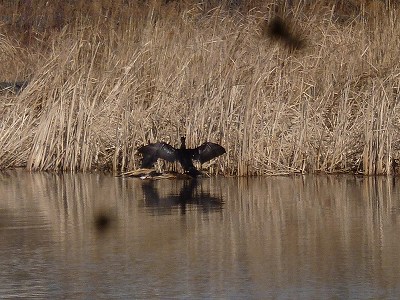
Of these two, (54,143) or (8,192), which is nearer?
(8,192)

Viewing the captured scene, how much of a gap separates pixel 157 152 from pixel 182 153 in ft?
0.87

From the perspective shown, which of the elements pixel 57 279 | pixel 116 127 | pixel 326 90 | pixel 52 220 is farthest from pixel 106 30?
pixel 57 279

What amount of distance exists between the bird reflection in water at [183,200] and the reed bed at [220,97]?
1.13m

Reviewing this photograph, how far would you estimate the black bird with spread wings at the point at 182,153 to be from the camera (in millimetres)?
11164

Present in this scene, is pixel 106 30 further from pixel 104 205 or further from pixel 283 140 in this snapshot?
pixel 104 205

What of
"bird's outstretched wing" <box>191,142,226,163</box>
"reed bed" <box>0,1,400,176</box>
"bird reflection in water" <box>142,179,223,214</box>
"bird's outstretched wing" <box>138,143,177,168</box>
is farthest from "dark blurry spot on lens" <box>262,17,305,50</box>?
"bird reflection in water" <box>142,179,223,214</box>

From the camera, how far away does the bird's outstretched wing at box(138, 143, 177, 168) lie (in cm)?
1126

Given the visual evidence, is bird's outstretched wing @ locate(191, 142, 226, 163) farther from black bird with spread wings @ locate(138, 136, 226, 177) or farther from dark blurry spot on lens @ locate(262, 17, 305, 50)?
dark blurry spot on lens @ locate(262, 17, 305, 50)

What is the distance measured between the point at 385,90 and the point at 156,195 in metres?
2.86

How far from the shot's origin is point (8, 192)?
10680 millimetres

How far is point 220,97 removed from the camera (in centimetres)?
1178

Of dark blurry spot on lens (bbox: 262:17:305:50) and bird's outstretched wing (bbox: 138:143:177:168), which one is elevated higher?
dark blurry spot on lens (bbox: 262:17:305:50)

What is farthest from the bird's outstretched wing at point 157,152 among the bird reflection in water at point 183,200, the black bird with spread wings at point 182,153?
the bird reflection in water at point 183,200

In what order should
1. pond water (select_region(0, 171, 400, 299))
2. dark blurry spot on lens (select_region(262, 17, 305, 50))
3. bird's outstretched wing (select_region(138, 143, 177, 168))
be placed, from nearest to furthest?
pond water (select_region(0, 171, 400, 299)) < bird's outstretched wing (select_region(138, 143, 177, 168)) < dark blurry spot on lens (select_region(262, 17, 305, 50))
